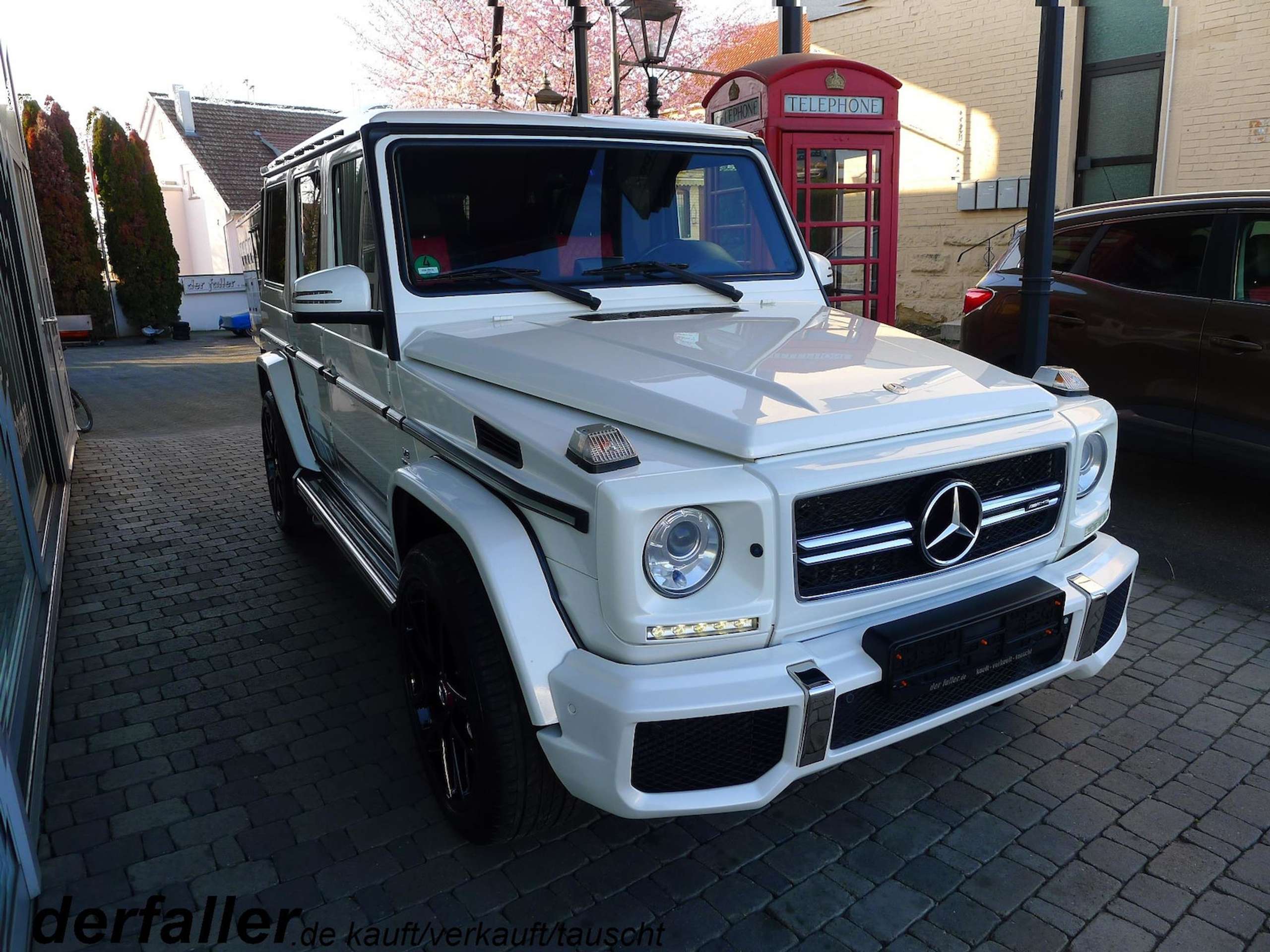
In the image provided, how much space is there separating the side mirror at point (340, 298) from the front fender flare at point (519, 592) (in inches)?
38.7

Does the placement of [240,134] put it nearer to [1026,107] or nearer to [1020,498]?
[1026,107]

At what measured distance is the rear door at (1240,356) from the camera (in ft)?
16.7

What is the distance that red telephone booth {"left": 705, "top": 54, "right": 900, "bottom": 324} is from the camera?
22.9 ft

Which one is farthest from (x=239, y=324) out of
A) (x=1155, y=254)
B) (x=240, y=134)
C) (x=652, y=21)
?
(x=1155, y=254)

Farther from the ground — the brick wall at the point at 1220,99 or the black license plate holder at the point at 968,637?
the brick wall at the point at 1220,99

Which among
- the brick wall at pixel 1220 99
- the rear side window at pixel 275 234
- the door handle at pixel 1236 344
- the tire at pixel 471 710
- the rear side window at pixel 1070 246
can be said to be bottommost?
the tire at pixel 471 710

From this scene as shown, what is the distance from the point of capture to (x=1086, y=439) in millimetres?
2926

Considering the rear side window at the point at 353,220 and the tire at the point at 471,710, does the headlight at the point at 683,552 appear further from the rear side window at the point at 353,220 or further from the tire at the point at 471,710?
the rear side window at the point at 353,220

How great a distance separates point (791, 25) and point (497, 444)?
7.22m

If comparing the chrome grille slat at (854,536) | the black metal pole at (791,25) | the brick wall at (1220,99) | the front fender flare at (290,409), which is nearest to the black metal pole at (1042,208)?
the chrome grille slat at (854,536)

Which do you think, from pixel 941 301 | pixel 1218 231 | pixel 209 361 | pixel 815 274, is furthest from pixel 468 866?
pixel 209 361

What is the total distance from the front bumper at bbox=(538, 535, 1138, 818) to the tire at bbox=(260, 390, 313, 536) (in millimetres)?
3437

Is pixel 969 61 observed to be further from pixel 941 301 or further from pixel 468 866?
pixel 468 866

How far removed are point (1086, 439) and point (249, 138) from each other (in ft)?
117
